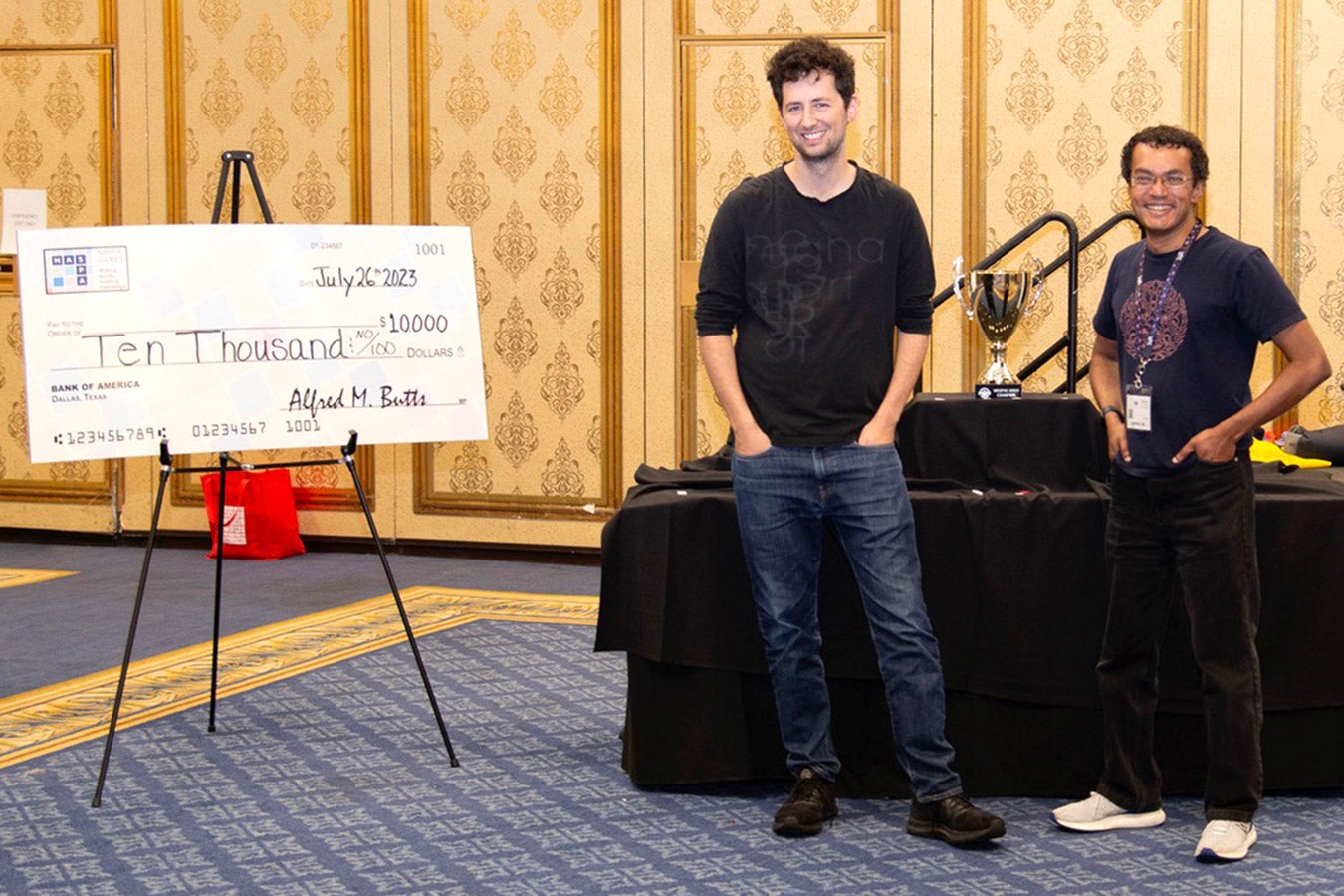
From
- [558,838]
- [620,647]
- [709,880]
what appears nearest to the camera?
[709,880]

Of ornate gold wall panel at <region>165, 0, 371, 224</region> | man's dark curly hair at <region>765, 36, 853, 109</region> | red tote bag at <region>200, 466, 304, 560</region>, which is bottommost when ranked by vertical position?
red tote bag at <region>200, 466, 304, 560</region>

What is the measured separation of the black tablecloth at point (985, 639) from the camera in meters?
3.49

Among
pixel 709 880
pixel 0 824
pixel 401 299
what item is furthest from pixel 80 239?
pixel 709 880

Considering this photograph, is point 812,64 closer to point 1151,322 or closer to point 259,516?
point 1151,322

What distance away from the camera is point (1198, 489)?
312cm

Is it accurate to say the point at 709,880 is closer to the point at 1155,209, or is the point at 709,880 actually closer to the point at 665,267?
the point at 1155,209

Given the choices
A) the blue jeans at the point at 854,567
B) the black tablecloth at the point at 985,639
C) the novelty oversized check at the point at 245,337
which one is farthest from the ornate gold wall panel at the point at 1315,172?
the novelty oversized check at the point at 245,337

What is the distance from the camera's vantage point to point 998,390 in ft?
12.5

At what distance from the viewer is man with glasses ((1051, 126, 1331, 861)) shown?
10.1 feet

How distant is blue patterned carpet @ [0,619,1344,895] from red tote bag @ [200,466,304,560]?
9.97 ft

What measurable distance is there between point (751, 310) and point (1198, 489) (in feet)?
3.20

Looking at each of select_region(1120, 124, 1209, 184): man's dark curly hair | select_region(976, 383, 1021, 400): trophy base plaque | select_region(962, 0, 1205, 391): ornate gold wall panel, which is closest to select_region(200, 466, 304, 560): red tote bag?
select_region(962, 0, 1205, 391): ornate gold wall panel

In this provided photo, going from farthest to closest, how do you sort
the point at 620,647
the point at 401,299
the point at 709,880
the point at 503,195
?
the point at 503,195 < the point at 401,299 < the point at 620,647 < the point at 709,880

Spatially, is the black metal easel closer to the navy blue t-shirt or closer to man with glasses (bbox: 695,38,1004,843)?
man with glasses (bbox: 695,38,1004,843)
